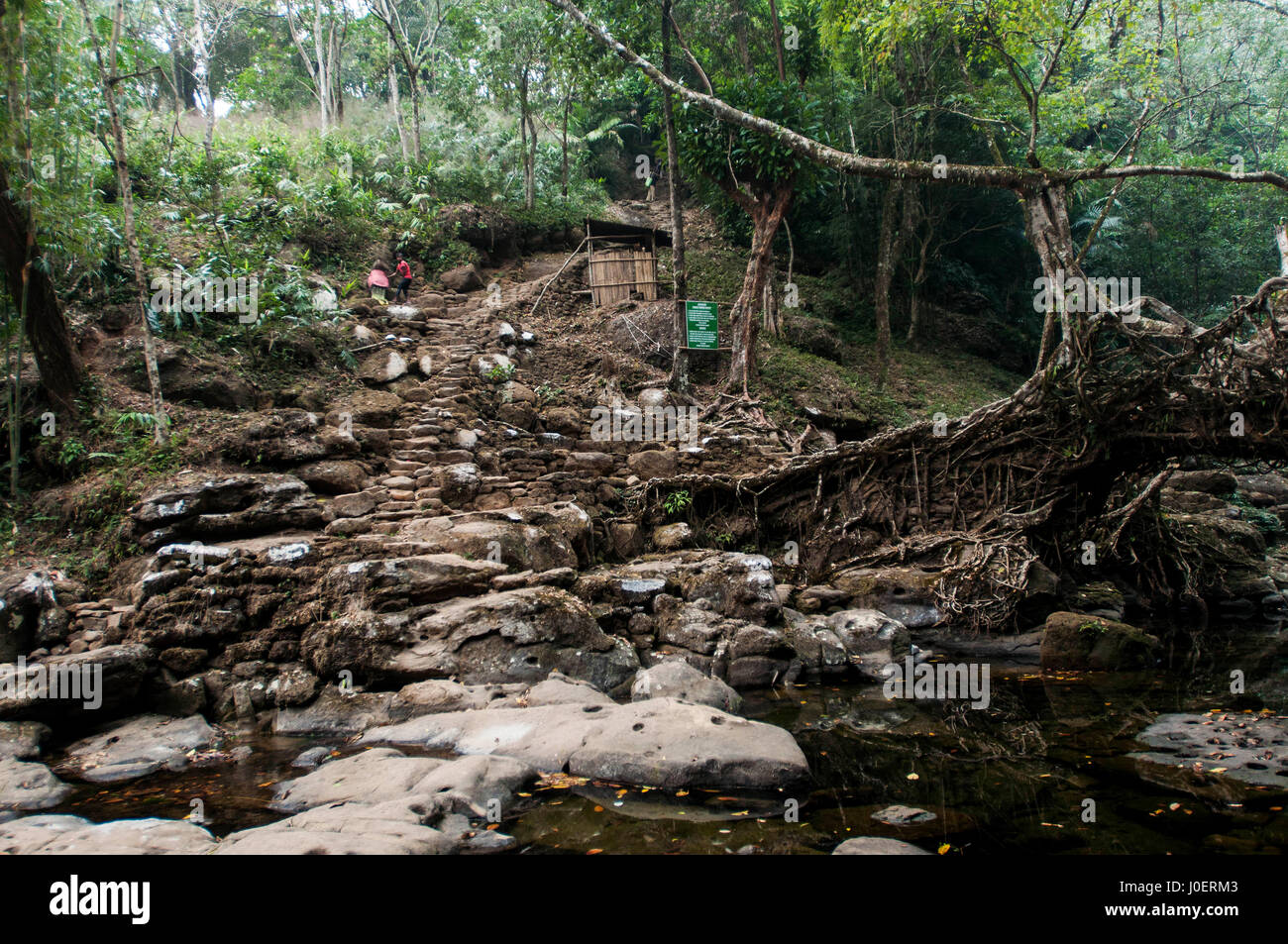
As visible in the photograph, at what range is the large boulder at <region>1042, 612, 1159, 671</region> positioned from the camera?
7.10 m

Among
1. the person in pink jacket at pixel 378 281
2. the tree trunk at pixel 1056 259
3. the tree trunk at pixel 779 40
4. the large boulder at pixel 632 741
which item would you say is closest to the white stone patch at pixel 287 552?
the large boulder at pixel 632 741

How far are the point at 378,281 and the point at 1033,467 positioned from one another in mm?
12616

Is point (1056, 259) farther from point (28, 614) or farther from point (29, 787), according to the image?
point (28, 614)

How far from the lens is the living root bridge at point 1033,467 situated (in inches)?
287

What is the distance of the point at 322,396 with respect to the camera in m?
10.3

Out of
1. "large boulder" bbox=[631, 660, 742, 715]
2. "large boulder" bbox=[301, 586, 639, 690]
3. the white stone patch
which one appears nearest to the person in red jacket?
the white stone patch

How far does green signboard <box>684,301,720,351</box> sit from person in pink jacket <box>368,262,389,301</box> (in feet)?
21.3

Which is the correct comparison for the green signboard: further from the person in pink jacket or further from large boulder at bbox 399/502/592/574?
the person in pink jacket

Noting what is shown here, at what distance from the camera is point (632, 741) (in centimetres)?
459

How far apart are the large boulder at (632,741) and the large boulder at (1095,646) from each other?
4358mm

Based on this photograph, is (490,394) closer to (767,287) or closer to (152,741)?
(152,741)

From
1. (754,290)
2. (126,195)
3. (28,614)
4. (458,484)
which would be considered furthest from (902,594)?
(126,195)

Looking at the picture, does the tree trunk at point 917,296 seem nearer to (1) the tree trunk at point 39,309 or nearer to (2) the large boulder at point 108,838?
(1) the tree trunk at point 39,309
